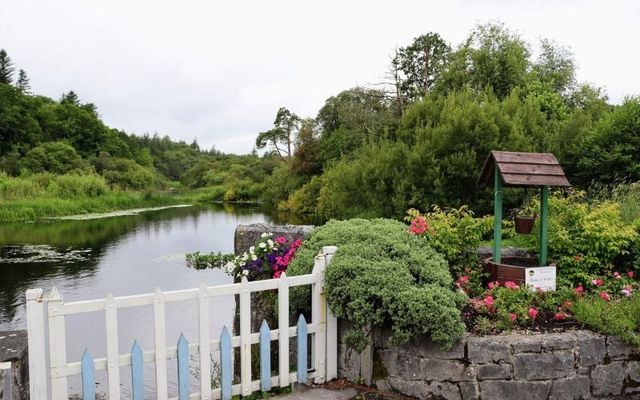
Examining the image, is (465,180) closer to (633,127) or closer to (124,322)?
(633,127)

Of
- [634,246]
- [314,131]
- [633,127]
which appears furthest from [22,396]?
[314,131]

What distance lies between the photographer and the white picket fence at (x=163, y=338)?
2.94 meters

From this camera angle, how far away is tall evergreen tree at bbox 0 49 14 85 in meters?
52.5

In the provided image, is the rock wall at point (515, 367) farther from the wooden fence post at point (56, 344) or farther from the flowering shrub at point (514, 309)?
the wooden fence post at point (56, 344)

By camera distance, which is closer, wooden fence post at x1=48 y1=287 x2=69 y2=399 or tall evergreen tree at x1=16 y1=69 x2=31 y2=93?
wooden fence post at x1=48 y1=287 x2=69 y2=399

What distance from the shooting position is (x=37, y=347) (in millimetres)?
2920

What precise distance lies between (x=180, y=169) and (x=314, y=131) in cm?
5162

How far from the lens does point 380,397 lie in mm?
3537

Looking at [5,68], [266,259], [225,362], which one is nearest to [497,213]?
[266,259]

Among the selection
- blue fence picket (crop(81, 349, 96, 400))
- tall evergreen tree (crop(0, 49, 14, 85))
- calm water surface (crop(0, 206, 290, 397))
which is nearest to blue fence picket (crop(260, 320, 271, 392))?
blue fence picket (crop(81, 349, 96, 400))

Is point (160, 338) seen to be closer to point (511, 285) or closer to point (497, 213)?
point (511, 285)

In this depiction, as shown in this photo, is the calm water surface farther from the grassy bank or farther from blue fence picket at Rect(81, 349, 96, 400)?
the grassy bank

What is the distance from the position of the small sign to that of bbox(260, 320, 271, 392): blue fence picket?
7.75 feet

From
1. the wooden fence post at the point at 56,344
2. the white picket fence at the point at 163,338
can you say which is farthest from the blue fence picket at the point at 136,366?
the wooden fence post at the point at 56,344
